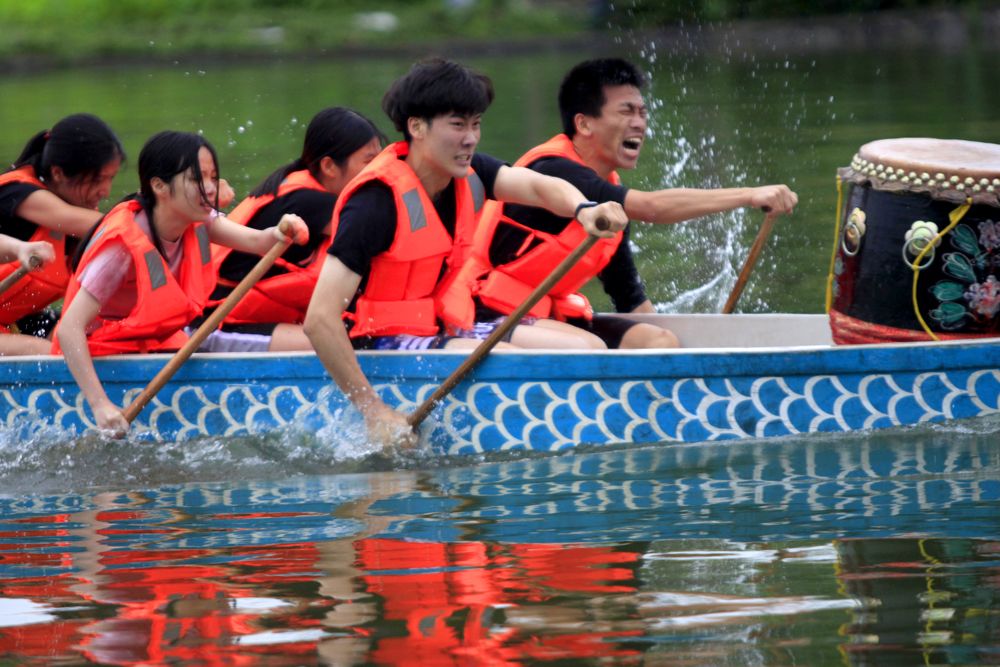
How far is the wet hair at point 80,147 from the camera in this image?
5.63 metres

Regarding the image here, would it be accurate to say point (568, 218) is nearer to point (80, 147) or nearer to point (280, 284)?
point (280, 284)

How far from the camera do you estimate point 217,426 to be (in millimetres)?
5457

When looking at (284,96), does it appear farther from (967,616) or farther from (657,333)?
(967,616)

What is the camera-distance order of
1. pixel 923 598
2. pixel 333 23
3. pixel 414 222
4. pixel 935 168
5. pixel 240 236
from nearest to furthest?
pixel 923 598 → pixel 935 168 → pixel 414 222 → pixel 240 236 → pixel 333 23

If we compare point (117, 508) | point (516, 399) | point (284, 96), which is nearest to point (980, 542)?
point (516, 399)

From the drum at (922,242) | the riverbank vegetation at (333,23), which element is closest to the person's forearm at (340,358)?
the drum at (922,242)

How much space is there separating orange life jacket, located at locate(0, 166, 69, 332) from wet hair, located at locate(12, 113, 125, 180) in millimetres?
129

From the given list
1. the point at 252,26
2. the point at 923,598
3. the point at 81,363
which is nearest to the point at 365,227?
the point at 81,363

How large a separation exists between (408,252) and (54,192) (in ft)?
4.69

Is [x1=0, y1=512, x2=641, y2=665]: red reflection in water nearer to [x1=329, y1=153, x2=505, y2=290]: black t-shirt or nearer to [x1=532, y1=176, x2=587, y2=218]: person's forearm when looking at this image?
[x1=329, y1=153, x2=505, y2=290]: black t-shirt

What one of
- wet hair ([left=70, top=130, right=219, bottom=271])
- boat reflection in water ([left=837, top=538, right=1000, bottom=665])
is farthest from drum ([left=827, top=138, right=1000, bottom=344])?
wet hair ([left=70, top=130, right=219, bottom=271])

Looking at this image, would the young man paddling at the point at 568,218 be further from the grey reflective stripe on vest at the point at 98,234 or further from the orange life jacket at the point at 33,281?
the orange life jacket at the point at 33,281

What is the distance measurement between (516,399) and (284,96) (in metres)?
16.3

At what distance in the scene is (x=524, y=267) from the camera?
222 inches
